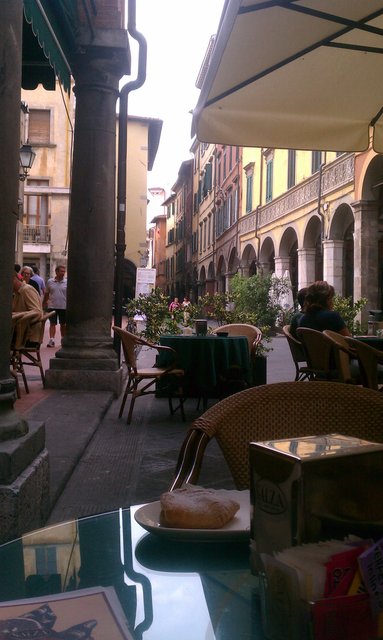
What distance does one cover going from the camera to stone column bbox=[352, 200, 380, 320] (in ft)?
57.2

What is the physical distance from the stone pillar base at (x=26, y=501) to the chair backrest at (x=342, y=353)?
2714mm

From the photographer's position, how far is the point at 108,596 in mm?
925

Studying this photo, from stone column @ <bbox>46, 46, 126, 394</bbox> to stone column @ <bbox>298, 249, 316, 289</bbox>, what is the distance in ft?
53.4

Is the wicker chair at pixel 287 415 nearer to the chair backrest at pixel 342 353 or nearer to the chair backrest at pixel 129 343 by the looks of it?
the chair backrest at pixel 342 353

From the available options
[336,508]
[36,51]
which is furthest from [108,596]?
[36,51]

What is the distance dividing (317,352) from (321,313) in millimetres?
417

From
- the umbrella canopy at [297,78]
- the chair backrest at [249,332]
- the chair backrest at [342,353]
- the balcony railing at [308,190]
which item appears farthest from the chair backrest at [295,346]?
the balcony railing at [308,190]

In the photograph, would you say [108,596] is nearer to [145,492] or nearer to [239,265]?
[145,492]

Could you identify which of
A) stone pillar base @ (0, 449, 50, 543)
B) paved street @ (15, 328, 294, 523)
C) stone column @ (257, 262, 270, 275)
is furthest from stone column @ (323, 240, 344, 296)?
stone pillar base @ (0, 449, 50, 543)

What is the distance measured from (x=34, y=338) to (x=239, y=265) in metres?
27.0

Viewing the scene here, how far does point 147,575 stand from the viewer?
106cm

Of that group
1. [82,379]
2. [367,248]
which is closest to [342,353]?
[82,379]

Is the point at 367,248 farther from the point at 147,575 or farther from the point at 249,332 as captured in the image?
the point at 147,575

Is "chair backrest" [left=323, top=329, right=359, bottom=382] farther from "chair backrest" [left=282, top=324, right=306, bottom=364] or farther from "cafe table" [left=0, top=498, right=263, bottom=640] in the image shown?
"cafe table" [left=0, top=498, right=263, bottom=640]
